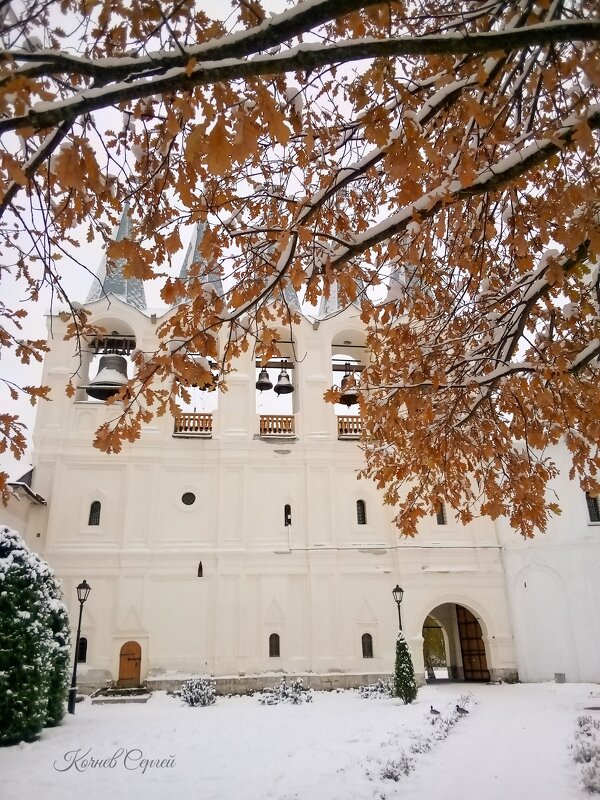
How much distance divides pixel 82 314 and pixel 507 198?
4.23 meters

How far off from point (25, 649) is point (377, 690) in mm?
9572

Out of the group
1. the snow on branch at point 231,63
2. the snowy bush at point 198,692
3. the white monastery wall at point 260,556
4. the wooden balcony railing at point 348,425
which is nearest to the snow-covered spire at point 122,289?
the white monastery wall at point 260,556

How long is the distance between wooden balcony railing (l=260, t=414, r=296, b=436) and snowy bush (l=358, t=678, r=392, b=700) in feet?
24.4

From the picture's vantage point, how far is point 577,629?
1558 centimetres

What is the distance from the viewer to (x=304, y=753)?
8.11m

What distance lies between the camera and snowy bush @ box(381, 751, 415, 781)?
6580 mm

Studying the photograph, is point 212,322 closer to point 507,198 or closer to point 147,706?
point 507,198

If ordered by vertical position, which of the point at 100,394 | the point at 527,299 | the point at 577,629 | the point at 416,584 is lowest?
the point at 577,629

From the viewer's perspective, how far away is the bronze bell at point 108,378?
14.9m

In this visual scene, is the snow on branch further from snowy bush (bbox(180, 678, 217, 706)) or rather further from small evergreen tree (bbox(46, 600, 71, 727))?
snowy bush (bbox(180, 678, 217, 706))

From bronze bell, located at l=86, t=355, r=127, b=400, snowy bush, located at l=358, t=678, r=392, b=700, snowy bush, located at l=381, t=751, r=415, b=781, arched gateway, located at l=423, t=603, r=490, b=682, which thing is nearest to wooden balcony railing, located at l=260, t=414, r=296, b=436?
bronze bell, located at l=86, t=355, r=127, b=400

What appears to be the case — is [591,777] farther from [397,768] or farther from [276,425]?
[276,425]

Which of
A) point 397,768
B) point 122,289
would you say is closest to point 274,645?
point 397,768

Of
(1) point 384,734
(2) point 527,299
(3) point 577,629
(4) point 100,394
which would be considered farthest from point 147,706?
(2) point 527,299
